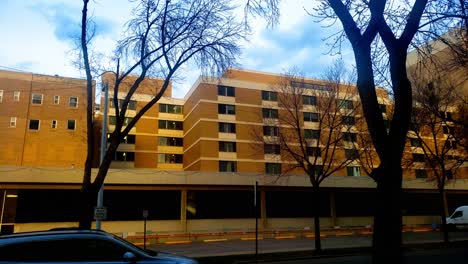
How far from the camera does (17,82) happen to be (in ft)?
169

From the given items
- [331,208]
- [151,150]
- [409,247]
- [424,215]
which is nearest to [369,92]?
[409,247]

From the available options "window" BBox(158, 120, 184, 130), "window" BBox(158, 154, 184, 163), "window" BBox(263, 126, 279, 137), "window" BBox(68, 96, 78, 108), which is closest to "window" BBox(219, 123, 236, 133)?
"window" BBox(158, 120, 184, 130)

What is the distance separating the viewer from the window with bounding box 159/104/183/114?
6878cm

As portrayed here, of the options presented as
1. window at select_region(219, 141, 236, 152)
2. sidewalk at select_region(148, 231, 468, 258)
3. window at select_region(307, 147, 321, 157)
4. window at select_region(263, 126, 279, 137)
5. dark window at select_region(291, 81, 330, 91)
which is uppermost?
window at select_region(219, 141, 236, 152)

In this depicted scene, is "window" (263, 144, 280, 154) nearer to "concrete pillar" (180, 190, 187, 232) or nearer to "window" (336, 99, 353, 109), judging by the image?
"window" (336, 99, 353, 109)

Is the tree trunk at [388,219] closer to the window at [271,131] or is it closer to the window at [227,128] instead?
the window at [271,131]

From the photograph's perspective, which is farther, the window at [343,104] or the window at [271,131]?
the window at [271,131]

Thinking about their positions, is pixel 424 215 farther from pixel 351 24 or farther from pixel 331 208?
pixel 351 24

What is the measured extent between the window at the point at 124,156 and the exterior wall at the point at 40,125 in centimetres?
1092

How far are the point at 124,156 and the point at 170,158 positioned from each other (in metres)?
7.40

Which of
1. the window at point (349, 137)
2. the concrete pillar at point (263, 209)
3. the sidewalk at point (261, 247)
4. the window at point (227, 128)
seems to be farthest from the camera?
the window at point (227, 128)

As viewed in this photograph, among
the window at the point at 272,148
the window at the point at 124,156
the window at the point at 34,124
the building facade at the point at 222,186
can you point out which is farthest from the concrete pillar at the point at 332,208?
the window at the point at 34,124

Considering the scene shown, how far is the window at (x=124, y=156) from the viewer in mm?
63847

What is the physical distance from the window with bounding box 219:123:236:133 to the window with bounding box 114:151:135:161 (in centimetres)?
1691
